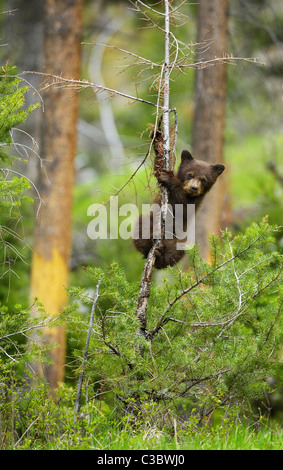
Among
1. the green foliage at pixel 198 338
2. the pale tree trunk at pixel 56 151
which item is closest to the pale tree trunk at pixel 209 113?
the pale tree trunk at pixel 56 151

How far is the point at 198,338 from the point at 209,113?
595 cm

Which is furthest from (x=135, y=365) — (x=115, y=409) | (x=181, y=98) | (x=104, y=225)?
(x=181, y=98)

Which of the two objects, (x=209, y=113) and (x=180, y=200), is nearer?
(x=180, y=200)

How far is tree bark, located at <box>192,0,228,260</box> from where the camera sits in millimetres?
10312

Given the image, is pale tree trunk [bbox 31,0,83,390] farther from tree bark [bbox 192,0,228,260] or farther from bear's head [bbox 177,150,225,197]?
bear's head [bbox 177,150,225,197]

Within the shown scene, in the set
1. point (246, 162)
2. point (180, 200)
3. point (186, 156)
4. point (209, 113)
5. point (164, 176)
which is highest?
point (246, 162)

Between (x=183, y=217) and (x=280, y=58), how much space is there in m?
6.58

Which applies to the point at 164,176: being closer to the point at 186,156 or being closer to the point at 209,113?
the point at 186,156

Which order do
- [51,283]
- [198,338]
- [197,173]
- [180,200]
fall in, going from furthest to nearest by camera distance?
1. [51,283]
2. [197,173]
3. [180,200]
4. [198,338]

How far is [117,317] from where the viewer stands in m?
5.04

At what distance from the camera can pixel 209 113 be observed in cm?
1044

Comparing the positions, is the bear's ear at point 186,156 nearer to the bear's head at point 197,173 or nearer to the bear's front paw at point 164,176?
the bear's head at point 197,173

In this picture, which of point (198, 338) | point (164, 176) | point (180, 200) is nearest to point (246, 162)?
point (180, 200)

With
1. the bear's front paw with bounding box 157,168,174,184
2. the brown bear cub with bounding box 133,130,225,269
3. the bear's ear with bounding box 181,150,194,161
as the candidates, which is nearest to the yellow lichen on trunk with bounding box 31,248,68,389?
the brown bear cub with bounding box 133,130,225,269
